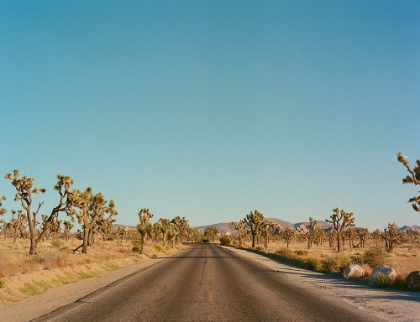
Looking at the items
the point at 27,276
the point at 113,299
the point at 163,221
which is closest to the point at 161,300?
the point at 113,299

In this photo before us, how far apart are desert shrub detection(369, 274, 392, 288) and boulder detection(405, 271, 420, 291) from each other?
0.93m

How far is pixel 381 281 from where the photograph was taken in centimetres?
1738

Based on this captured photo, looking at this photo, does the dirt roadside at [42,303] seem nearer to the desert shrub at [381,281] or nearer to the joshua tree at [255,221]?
the desert shrub at [381,281]

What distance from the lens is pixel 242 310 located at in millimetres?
10648

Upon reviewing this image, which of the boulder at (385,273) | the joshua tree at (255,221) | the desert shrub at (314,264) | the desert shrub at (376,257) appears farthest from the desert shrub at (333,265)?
the joshua tree at (255,221)

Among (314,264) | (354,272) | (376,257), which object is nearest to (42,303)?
(354,272)

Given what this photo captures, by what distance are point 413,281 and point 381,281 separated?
1.50 m

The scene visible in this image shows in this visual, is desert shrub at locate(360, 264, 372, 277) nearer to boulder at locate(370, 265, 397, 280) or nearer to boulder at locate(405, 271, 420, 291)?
boulder at locate(370, 265, 397, 280)

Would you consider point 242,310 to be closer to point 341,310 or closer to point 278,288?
point 341,310

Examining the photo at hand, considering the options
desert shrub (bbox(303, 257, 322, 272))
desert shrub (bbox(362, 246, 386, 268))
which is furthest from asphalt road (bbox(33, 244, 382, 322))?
desert shrub (bbox(303, 257, 322, 272))

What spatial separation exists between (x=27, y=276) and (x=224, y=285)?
28.4 ft

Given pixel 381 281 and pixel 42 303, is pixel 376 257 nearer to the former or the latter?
pixel 381 281

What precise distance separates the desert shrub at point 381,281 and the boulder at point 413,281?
3.04 ft

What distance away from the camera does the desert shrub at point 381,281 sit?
17250 millimetres
